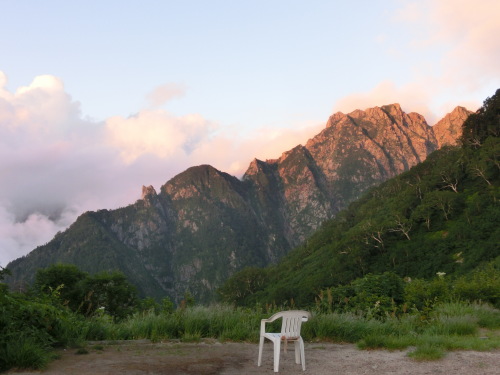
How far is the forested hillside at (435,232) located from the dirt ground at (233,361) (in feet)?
190

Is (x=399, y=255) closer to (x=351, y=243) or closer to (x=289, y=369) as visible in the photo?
(x=351, y=243)

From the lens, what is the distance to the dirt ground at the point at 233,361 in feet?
21.7

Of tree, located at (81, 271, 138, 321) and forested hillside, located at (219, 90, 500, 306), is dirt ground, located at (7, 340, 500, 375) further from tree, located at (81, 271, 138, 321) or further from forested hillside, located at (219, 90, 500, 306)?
forested hillside, located at (219, 90, 500, 306)

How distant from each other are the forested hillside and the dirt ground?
5796 centimetres

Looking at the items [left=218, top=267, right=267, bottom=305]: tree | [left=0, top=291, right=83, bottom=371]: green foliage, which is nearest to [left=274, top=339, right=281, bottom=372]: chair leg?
[left=0, top=291, right=83, bottom=371]: green foliage

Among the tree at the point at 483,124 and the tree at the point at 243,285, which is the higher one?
the tree at the point at 483,124

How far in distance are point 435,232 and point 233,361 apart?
285ft

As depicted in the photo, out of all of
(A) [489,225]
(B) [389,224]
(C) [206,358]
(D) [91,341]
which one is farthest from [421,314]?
(B) [389,224]

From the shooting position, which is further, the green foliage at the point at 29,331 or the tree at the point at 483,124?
the tree at the point at 483,124

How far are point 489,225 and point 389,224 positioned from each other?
25.0 meters

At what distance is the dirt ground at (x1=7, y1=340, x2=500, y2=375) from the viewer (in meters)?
6.61

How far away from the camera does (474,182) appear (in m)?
89.2

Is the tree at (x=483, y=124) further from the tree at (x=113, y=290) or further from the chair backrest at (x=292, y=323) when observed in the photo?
the chair backrest at (x=292, y=323)

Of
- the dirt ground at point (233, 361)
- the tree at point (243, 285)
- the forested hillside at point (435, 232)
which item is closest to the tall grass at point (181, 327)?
the dirt ground at point (233, 361)
